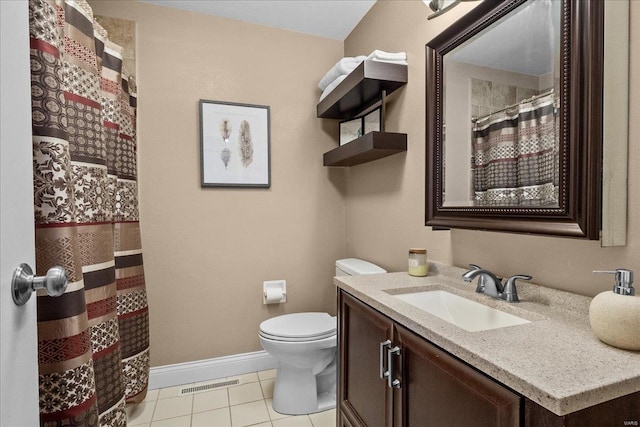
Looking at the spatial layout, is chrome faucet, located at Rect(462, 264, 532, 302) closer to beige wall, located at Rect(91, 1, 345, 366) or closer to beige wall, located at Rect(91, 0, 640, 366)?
beige wall, located at Rect(91, 0, 640, 366)

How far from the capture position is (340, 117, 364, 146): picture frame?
2.22m

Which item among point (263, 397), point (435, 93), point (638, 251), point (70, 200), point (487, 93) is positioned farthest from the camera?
point (263, 397)

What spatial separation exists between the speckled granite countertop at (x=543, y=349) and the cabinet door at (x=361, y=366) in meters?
0.08

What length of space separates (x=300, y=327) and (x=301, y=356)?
0.18 m

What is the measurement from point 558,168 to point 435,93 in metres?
0.65

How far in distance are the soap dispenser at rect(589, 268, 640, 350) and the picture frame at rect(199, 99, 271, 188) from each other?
193cm

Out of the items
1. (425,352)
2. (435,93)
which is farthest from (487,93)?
(425,352)

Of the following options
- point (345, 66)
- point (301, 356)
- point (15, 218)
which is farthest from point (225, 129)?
point (15, 218)

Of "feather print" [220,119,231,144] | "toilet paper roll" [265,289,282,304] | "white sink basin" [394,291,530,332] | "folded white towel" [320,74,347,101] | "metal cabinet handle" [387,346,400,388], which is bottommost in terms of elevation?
"toilet paper roll" [265,289,282,304]

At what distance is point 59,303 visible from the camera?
3.04 feet

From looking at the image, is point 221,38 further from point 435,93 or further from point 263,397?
point 263,397

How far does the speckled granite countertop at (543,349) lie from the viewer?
0.57m

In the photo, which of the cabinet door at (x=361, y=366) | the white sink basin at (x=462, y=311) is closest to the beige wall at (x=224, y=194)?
the cabinet door at (x=361, y=366)

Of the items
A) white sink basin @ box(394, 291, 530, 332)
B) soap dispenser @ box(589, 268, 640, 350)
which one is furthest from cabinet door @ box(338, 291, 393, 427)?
soap dispenser @ box(589, 268, 640, 350)
